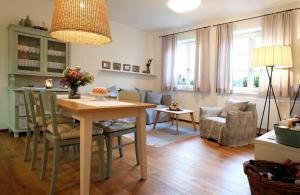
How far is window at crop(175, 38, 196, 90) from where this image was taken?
531cm

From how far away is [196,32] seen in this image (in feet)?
16.3

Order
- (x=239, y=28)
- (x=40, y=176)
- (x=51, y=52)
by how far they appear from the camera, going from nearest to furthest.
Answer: (x=40, y=176) < (x=51, y=52) < (x=239, y=28)

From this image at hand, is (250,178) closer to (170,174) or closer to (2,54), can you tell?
(170,174)

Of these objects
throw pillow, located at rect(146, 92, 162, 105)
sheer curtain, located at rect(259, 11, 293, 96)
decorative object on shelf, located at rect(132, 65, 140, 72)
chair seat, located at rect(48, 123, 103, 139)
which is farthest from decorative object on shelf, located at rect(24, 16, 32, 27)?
sheer curtain, located at rect(259, 11, 293, 96)

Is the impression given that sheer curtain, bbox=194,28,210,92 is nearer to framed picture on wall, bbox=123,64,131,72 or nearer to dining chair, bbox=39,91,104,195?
framed picture on wall, bbox=123,64,131,72

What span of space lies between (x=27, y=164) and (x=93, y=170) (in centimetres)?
78

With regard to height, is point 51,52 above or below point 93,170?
above

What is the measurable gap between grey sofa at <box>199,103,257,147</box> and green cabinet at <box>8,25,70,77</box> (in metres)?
2.91

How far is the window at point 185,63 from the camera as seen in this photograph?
5312 millimetres

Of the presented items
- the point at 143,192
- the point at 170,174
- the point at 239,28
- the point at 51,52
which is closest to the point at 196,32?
the point at 239,28

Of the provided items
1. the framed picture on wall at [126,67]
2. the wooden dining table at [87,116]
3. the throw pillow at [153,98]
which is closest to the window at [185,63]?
the throw pillow at [153,98]

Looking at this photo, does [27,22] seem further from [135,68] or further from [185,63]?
[185,63]

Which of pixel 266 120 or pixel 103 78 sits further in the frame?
pixel 103 78

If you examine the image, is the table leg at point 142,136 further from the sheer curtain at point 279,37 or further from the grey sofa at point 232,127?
the sheer curtain at point 279,37
